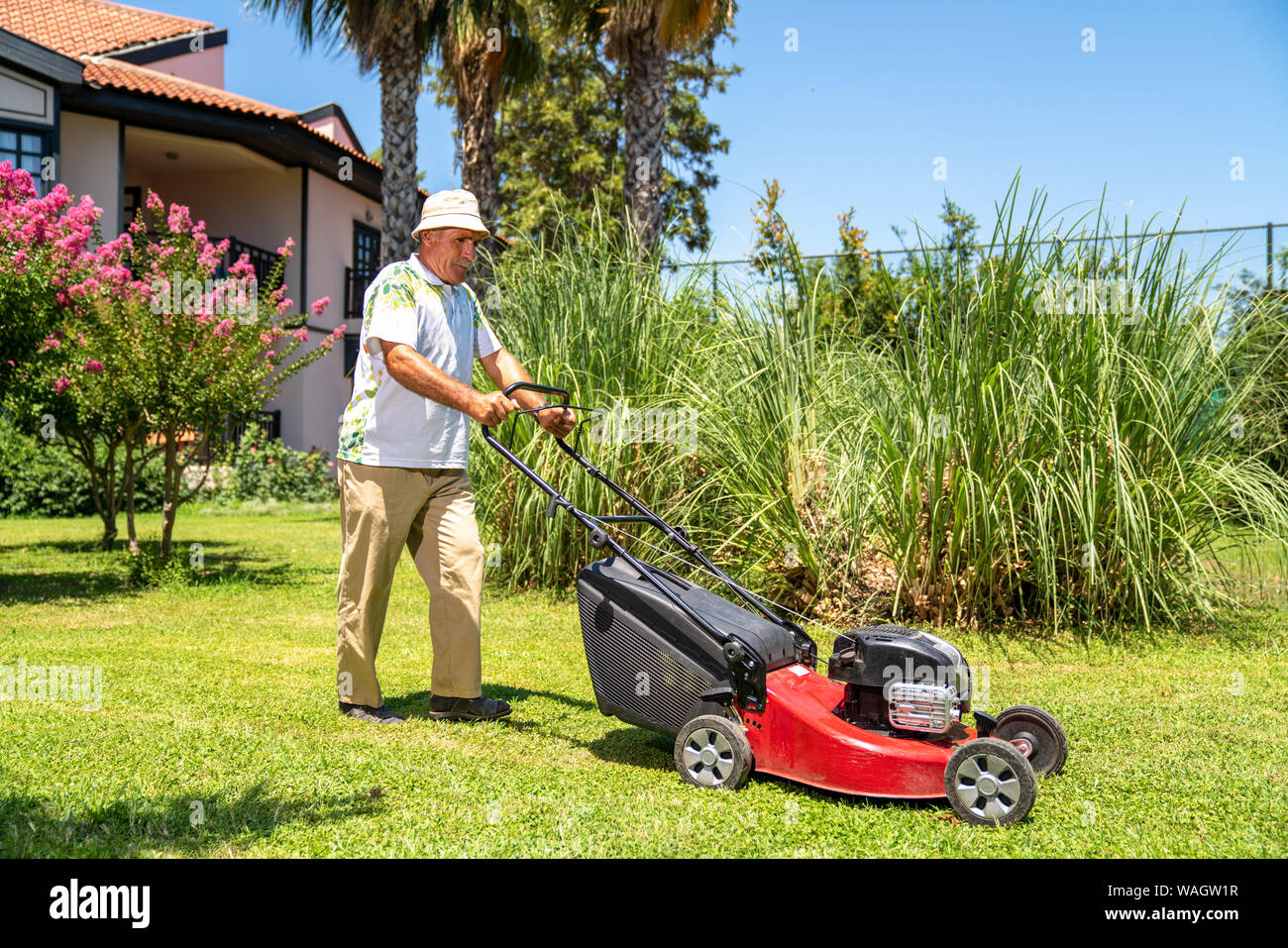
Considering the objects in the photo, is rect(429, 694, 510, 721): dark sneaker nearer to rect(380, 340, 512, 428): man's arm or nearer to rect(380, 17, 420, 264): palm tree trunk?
rect(380, 340, 512, 428): man's arm

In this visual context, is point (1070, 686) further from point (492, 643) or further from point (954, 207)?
point (954, 207)

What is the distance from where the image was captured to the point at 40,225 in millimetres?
7906

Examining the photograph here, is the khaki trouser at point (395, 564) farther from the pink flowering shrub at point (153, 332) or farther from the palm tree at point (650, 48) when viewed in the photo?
the palm tree at point (650, 48)

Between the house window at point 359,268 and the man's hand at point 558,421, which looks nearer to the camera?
the man's hand at point 558,421

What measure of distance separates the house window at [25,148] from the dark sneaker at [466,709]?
14.1 meters

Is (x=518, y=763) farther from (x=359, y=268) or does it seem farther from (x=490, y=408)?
(x=359, y=268)

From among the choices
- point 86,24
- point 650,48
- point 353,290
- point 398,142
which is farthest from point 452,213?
point 86,24

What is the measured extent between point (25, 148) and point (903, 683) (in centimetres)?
1644

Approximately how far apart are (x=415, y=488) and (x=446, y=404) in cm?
47

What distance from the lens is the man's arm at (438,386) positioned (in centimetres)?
380

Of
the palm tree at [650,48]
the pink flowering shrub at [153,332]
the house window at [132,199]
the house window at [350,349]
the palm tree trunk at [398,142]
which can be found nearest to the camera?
the pink flowering shrub at [153,332]

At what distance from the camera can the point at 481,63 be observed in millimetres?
13891

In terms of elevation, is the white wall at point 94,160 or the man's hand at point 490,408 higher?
the white wall at point 94,160

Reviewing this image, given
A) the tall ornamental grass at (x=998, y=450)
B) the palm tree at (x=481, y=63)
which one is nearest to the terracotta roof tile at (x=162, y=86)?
the palm tree at (x=481, y=63)
